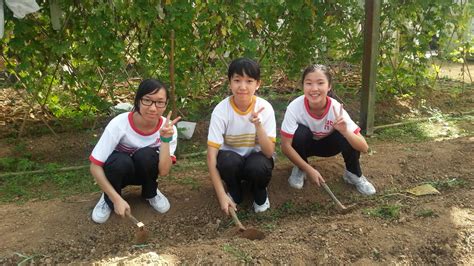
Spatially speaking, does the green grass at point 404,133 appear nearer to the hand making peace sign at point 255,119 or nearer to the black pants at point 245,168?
the black pants at point 245,168

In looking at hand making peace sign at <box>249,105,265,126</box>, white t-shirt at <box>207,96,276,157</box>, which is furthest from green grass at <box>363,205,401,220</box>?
hand making peace sign at <box>249,105,265,126</box>

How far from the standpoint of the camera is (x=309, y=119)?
3002 millimetres

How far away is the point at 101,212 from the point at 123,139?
48 centimetres

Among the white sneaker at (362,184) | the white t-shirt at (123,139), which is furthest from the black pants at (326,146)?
the white t-shirt at (123,139)

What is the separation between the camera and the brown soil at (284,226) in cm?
227

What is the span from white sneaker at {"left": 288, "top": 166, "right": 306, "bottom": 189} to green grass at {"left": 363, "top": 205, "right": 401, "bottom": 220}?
0.50 meters

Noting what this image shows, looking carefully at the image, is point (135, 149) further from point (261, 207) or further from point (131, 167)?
point (261, 207)

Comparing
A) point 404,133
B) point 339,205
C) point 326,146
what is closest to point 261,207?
point 339,205

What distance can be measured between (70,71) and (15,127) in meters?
0.87

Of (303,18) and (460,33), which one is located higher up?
(303,18)

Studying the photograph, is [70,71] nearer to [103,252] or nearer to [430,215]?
[103,252]

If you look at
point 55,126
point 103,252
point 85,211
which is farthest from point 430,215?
point 55,126

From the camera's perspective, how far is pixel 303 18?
4.24 meters

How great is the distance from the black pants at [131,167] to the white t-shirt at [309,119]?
856mm
